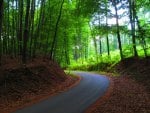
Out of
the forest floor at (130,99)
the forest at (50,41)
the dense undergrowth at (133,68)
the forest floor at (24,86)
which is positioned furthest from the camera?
the dense undergrowth at (133,68)

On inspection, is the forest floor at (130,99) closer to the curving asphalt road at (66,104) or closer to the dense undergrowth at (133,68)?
the dense undergrowth at (133,68)

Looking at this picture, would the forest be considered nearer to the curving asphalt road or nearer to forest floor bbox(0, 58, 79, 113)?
forest floor bbox(0, 58, 79, 113)

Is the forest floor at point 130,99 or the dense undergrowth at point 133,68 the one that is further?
the dense undergrowth at point 133,68

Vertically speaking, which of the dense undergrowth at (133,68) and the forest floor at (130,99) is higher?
the dense undergrowth at (133,68)

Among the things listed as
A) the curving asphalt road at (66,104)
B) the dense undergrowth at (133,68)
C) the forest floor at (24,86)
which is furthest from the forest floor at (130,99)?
the forest floor at (24,86)

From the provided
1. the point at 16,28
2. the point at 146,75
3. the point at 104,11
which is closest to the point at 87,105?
the point at 146,75

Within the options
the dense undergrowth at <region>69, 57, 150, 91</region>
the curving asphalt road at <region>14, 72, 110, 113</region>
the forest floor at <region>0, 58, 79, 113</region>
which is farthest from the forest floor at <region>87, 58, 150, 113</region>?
the forest floor at <region>0, 58, 79, 113</region>

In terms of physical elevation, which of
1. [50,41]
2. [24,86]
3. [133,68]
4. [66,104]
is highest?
[50,41]

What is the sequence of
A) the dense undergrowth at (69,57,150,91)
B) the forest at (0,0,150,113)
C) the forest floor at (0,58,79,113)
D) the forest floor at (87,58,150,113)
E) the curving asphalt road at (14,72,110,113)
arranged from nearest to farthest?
the forest floor at (87,58,150,113) → the curving asphalt road at (14,72,110,113) → the forest floor at (0,58,79,113) → the forest at (0,0,150,113) → the dense undergrowth at (69,57,150,91)

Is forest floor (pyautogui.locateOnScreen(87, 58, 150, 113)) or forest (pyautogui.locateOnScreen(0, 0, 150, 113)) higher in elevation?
forest (pyautogui.locateOnScreen(0, 0, 150, 113))

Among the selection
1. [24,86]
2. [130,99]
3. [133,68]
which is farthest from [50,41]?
[130,99]

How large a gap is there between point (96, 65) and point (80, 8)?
1287 cm

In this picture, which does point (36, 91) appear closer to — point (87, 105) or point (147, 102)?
point (87, 105)

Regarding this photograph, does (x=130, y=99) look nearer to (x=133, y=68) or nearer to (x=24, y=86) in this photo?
(x=24, y=86)
